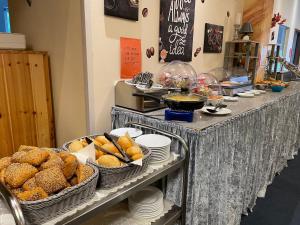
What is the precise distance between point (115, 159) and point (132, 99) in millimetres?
598

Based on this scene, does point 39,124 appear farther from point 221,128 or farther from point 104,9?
point 221,128

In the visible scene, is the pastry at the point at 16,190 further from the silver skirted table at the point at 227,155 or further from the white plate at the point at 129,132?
the silver skirted table at the point at 227,155

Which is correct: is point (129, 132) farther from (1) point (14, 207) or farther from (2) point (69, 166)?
(1) point (14, 207)

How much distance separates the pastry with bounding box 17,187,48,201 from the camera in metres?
0.72

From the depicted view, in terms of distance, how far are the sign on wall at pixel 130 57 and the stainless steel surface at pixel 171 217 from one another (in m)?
0.94

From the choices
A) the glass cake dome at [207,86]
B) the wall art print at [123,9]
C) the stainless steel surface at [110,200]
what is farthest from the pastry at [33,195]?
the glass cake dome at [207,86]

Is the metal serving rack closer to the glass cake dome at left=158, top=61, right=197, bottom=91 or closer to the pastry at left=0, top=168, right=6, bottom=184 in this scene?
the pastry at left=0, top=168, right=6, bottom=184

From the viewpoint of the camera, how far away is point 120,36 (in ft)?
5.23

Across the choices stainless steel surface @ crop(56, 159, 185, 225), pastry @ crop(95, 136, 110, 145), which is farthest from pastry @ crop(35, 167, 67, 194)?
pastry @ crop(95, 136, 110, 145)

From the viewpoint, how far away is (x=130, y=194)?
3.15 feet

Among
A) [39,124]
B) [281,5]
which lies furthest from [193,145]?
[281,5]

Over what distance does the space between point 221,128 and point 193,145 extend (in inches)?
9.5

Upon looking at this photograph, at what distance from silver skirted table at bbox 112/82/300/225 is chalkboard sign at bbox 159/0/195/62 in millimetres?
653

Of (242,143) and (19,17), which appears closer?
(242,143)
